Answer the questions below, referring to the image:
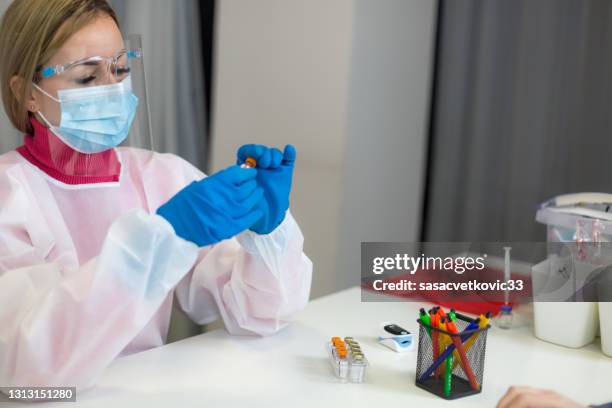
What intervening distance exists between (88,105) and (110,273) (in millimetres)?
389

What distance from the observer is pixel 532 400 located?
893 mm

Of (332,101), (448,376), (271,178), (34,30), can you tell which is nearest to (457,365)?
(448,376)

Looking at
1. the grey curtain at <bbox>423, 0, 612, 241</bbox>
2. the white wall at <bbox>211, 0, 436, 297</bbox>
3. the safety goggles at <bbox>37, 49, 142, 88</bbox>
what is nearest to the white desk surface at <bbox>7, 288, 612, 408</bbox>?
the safety goggles at <bbox>37, 49, 142, 88</bbox>

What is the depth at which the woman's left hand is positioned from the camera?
889 mm

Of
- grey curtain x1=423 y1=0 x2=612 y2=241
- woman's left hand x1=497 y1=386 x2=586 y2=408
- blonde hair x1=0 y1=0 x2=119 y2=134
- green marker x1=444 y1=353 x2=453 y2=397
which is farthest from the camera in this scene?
grey curtain x1=423 y1=0 x2=612 y2=241

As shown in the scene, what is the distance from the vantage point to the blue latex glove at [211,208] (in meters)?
0.93

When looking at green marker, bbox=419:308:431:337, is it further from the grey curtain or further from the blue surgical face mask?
the grey curtain

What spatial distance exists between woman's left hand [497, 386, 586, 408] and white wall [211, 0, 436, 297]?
3.97 feet

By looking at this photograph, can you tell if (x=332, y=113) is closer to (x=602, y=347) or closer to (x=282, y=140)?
(x=282, y=140)

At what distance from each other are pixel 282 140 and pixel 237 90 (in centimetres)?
26

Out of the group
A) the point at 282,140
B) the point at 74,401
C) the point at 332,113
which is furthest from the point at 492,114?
the point at 74,401

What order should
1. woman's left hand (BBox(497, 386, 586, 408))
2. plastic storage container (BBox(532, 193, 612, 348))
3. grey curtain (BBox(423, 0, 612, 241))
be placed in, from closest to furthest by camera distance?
woman's left hand (BBox(497, 386, 586, 408))
plastic storage container (BBox(532, 193, 612, 348))
grey curtain (BBox(423, 0, 612, 241))

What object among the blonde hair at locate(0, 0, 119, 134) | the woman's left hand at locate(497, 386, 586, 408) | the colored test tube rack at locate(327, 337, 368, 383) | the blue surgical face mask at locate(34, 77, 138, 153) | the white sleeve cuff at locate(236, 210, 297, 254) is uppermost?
the blonde hair at locate(0, 0, 119, 134)

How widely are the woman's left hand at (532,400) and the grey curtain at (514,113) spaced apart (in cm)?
129
